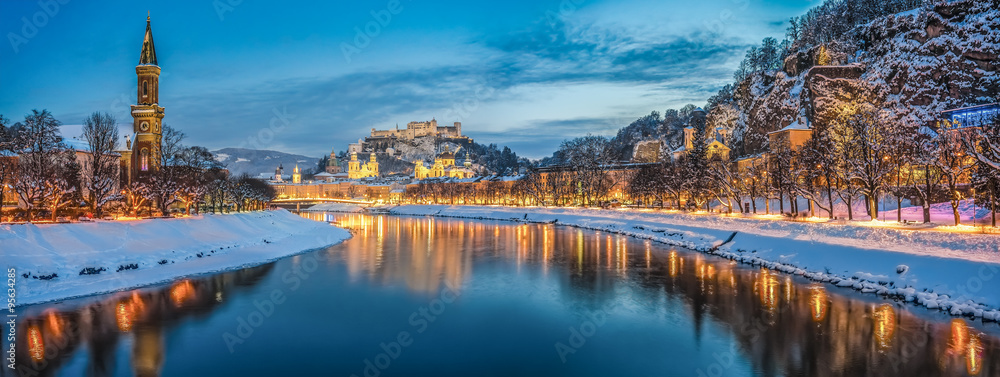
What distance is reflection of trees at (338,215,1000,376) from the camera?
45.2ft

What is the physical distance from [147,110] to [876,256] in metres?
61.4

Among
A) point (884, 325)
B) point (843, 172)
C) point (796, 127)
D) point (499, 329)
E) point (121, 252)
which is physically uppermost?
point (796, 127)

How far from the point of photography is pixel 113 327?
55.7ft

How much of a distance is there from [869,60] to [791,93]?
10.1 m

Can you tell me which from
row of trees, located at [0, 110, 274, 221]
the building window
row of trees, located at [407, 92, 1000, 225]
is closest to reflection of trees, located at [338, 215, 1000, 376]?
row of trees, located at [407, 92, 1000, 225]

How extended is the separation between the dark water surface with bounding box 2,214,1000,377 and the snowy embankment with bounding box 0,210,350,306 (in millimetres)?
2010

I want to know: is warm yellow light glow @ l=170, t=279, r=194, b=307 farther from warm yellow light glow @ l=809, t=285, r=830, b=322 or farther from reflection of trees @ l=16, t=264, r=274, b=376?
warm yellow light glow @ l=809, t=285, r=830, b=322

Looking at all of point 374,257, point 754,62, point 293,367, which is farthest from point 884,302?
point 754,62

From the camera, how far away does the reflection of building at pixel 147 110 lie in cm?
5856

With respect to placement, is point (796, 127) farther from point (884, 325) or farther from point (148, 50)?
point (148, 50)

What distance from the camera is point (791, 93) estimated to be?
83.6 metres

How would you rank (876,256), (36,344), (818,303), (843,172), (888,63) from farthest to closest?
(888,63)
(843,172)
(876,256)
(818,303)
(36,344)

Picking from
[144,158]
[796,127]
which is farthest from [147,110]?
[796,127]

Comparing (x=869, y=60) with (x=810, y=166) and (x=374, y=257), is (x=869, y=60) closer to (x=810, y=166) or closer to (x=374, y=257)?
(x=810, y=166)
